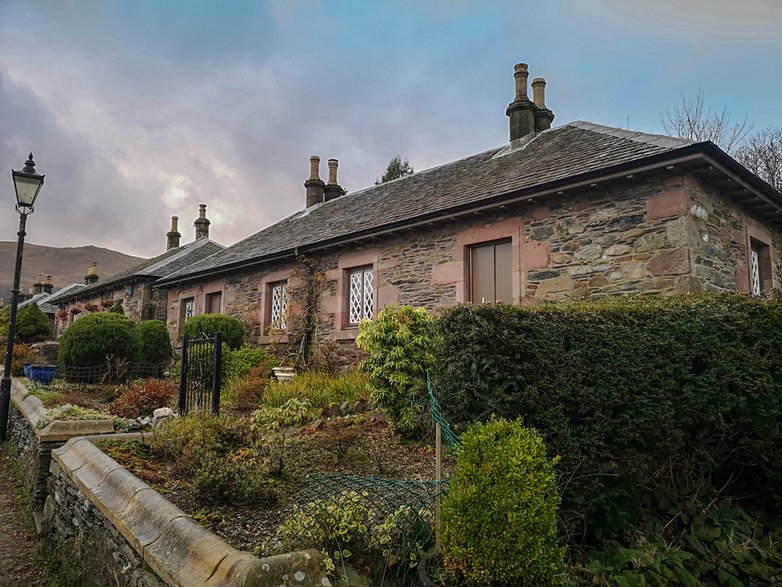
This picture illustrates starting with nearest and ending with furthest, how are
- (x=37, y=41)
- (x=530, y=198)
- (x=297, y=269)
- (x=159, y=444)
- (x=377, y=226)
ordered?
(x=159, y=444)
(x=37, y=41)
(x=530, y=198)
(x=377, y=226)
(x=297, y=269)

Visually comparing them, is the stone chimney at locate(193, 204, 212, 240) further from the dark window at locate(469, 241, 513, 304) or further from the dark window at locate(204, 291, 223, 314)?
the dark window at locate(469, 241, 513, 304)

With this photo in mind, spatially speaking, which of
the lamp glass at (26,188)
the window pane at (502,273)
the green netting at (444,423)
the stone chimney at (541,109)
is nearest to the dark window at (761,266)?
the window pane at (502,273)

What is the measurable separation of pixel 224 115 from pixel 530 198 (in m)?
6.59

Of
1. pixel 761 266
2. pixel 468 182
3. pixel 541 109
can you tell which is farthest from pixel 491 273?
pixel 541 109

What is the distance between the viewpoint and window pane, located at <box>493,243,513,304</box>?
28.3 ft

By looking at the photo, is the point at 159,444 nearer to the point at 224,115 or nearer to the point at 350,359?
the point at 350,359

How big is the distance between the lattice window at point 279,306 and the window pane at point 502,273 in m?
5.97

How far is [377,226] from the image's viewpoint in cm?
1023

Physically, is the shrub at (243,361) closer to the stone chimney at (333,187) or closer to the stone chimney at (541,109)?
the stone chimney at (333,187)

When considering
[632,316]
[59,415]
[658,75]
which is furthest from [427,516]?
[658,75]

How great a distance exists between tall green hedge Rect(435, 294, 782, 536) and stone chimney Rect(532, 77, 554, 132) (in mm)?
8059

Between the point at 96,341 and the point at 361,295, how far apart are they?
245 inches

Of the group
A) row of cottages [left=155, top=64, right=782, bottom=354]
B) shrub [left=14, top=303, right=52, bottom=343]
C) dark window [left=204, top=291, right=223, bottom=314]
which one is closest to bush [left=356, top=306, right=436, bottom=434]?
row of cottages [left=155, top=64, right=782, bottom=354]

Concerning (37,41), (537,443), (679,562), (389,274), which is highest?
(37,41)
